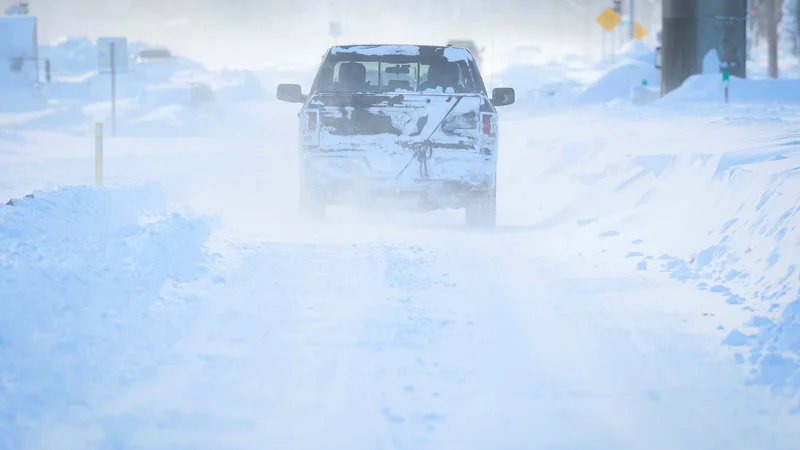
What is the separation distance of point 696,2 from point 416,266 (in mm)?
20195

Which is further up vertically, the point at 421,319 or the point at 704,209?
the point at 704,209

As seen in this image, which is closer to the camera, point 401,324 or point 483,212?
point 401,324

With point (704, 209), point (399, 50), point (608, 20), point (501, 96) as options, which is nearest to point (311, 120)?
point (399, 50)

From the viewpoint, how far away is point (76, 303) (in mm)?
5820

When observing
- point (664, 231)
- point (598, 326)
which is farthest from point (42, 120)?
point (598, 326)

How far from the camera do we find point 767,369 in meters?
4.89

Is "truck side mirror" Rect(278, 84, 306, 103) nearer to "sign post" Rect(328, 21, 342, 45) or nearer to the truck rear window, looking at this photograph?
the truck rear window

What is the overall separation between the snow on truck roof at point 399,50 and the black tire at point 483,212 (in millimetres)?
1397

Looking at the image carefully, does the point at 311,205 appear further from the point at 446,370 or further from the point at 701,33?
the point at 701,33

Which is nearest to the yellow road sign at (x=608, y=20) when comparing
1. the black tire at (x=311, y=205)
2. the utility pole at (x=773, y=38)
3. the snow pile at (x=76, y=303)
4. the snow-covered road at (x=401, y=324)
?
the utility pole at (x=773, y=38)

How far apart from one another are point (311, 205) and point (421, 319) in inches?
163

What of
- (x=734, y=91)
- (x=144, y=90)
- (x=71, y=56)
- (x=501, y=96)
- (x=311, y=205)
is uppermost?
(x=71, y=56)

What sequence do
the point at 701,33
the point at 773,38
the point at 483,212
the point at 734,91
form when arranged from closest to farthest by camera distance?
the point at 483,212, the point at 734,91, the point at 701,33, the point at 773,38

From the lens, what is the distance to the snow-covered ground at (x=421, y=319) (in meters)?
4.21
